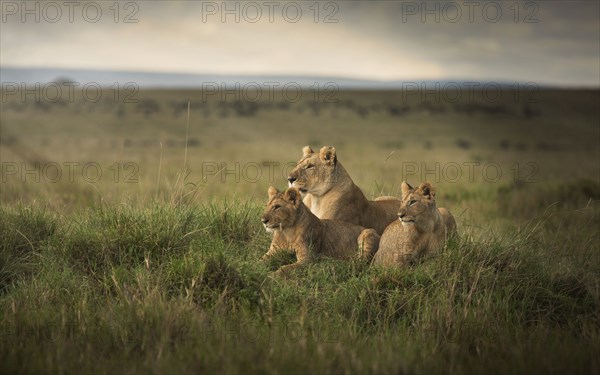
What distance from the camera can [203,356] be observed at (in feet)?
19.4

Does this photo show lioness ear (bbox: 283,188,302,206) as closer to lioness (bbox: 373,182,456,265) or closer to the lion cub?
the lion cub

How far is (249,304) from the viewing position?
7254 mm

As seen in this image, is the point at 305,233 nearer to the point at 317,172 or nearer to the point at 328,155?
the point at 317,172

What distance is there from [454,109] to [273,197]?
249ft

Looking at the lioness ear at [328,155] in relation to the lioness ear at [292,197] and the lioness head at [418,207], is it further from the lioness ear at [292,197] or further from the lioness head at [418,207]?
the lioness head at [418,207]

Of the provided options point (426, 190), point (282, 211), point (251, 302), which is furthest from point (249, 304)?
point (426, 190)

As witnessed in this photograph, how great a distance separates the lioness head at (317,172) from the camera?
30.9ft

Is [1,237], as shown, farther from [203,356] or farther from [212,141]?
[212,141]

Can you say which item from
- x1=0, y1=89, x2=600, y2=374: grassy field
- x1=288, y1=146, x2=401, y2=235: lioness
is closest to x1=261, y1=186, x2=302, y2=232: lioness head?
x1=0, y1=89, x2=600, y2=374: grassy field

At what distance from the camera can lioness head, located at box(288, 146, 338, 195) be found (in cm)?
941

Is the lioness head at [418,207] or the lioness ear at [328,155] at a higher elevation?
the lioness ear at [328,155]

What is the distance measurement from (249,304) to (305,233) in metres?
1.46

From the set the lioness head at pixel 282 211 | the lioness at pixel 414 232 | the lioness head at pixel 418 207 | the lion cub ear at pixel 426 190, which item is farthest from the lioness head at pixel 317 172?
the lion cub ear at pixel 426 190

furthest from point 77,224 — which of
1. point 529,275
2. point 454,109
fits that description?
point 454,109
